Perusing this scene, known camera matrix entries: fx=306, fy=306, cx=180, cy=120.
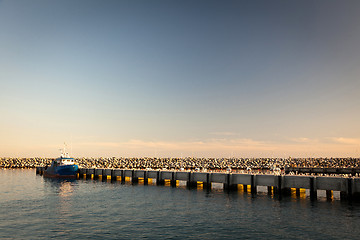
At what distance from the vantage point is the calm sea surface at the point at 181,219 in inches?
1258

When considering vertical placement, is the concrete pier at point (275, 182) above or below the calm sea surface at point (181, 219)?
above

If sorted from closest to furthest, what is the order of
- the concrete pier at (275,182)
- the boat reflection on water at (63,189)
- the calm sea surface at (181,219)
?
the calm sea surface at (181,219) → the concrete pier at (275,182) → the boat reflection on water at (63,189)

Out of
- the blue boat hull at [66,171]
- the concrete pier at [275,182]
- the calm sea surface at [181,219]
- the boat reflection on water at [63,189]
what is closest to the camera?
the calm sea surface at [181,219]

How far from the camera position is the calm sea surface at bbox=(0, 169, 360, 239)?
105 ft

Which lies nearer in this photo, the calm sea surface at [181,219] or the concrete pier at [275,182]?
the calm sea surface at [181,219]

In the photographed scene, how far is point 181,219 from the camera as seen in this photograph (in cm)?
3900

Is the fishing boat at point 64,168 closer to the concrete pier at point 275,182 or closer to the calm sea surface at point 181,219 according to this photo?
the concrete pier at point 275,182

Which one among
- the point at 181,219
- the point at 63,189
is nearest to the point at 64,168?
the point at 63,189

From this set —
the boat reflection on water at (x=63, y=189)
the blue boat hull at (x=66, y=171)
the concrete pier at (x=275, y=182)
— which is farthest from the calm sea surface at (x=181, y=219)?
the blue boat hull at (x=66, y=171)

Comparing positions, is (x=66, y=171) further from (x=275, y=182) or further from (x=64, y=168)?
(x=275, y=182)

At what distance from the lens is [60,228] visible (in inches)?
1371

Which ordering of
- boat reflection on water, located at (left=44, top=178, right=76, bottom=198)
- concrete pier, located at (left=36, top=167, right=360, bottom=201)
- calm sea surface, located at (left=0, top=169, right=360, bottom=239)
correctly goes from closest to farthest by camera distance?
calm sea surface, located at (left=0, top=169, right=360, bottom=239), concrete pier, located at (left=36, top=167, right=360, bottom=201), boat reflection on water, located at (left=44, top=178, right=76, bottom=198)

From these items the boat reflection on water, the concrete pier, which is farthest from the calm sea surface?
the boat reflection on water

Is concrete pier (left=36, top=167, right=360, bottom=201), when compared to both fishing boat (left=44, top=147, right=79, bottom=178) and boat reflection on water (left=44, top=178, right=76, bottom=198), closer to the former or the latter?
boat reflection on water (left=44, top=178, right=76, bottom=198)
